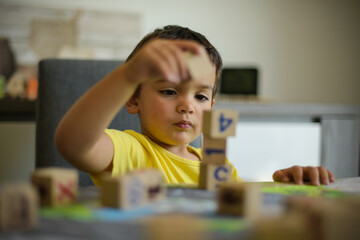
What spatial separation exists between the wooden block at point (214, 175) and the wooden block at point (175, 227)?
0.18 meters

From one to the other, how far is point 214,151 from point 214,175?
4cm

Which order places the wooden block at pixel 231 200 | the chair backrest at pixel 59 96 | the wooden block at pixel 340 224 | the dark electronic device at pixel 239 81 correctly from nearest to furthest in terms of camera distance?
1. the wooden block at pixel 340 224
2. the wooden block at pixel 231 200
3. the chair backrest at pixel 59 96
4. the dark electronic device at pixel 239 81

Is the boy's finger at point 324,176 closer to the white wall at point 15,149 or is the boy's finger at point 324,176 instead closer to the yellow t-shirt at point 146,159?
the yellow t-shirt at point 146,159

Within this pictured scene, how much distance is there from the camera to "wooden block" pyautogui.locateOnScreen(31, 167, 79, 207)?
486 mm

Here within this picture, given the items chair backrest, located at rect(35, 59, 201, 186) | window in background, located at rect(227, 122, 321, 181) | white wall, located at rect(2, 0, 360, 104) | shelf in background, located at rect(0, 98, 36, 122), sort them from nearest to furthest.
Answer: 1. chair backrest, located at rect(35, 59, 201, 186)
2. shelf in background, located at rect(0, 98, 36, 122)
3. window in background, located at rect(227, 122, 321, 181)
4. white wall, located at rect(2, 0, 360, 104)

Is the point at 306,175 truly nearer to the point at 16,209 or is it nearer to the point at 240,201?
the point at 240,201

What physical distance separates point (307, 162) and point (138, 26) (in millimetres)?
1640

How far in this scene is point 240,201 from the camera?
458 mm

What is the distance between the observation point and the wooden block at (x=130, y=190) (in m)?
0.47

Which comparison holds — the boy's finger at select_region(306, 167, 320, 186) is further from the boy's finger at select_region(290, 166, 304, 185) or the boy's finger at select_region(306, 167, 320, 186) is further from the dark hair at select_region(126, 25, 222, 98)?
the dark hair at select_region(126, 25, 222, 98)

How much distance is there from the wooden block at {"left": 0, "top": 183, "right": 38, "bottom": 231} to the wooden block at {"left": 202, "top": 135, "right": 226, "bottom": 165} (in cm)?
31

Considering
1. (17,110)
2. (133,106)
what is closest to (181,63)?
(133,106)

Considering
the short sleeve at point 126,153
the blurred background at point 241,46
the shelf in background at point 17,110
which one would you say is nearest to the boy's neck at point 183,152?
the short sleeve at point 126,153

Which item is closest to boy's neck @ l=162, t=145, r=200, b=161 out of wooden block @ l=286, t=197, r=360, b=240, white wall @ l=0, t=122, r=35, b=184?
wooden block @ l=286, t=197, r=360, b=240
